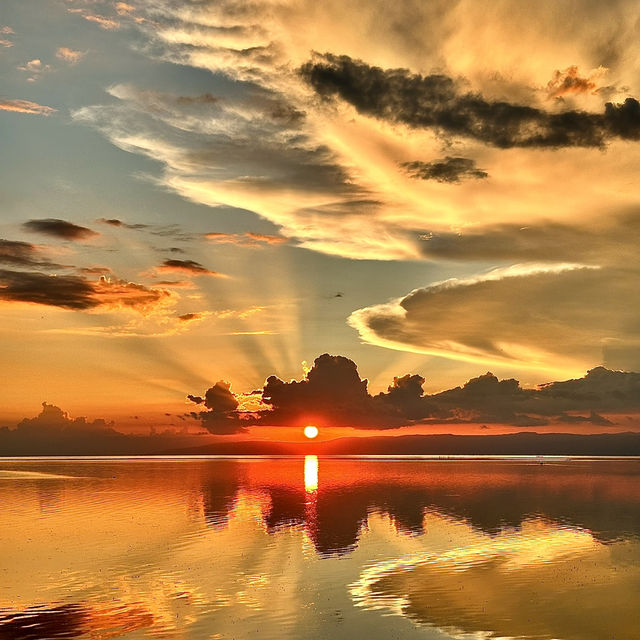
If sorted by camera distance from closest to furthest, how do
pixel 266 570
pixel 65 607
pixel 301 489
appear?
1. pixel 65 607
2. pixel 266 570
3. pixel 301 489

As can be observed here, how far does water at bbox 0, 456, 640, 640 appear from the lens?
4712cm

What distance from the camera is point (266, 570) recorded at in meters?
66.0

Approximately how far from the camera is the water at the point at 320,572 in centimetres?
4712

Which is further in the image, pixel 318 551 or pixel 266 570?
pixel 318 551

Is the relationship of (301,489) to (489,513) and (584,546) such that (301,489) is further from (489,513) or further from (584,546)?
(584,546)

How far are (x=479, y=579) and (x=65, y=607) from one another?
33522 millimetres

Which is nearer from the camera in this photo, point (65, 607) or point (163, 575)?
point (65, 607)

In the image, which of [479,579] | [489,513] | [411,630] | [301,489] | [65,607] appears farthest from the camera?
[301,489]

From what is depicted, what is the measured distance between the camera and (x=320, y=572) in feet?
211

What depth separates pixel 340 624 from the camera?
4700cm

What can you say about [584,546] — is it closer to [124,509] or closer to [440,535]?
[440,535]

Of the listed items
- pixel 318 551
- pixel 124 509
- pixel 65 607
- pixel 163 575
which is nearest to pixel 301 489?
pixel 124 509

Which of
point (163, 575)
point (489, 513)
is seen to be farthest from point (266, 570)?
point (489, 513)

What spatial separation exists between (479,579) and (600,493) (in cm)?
11207
